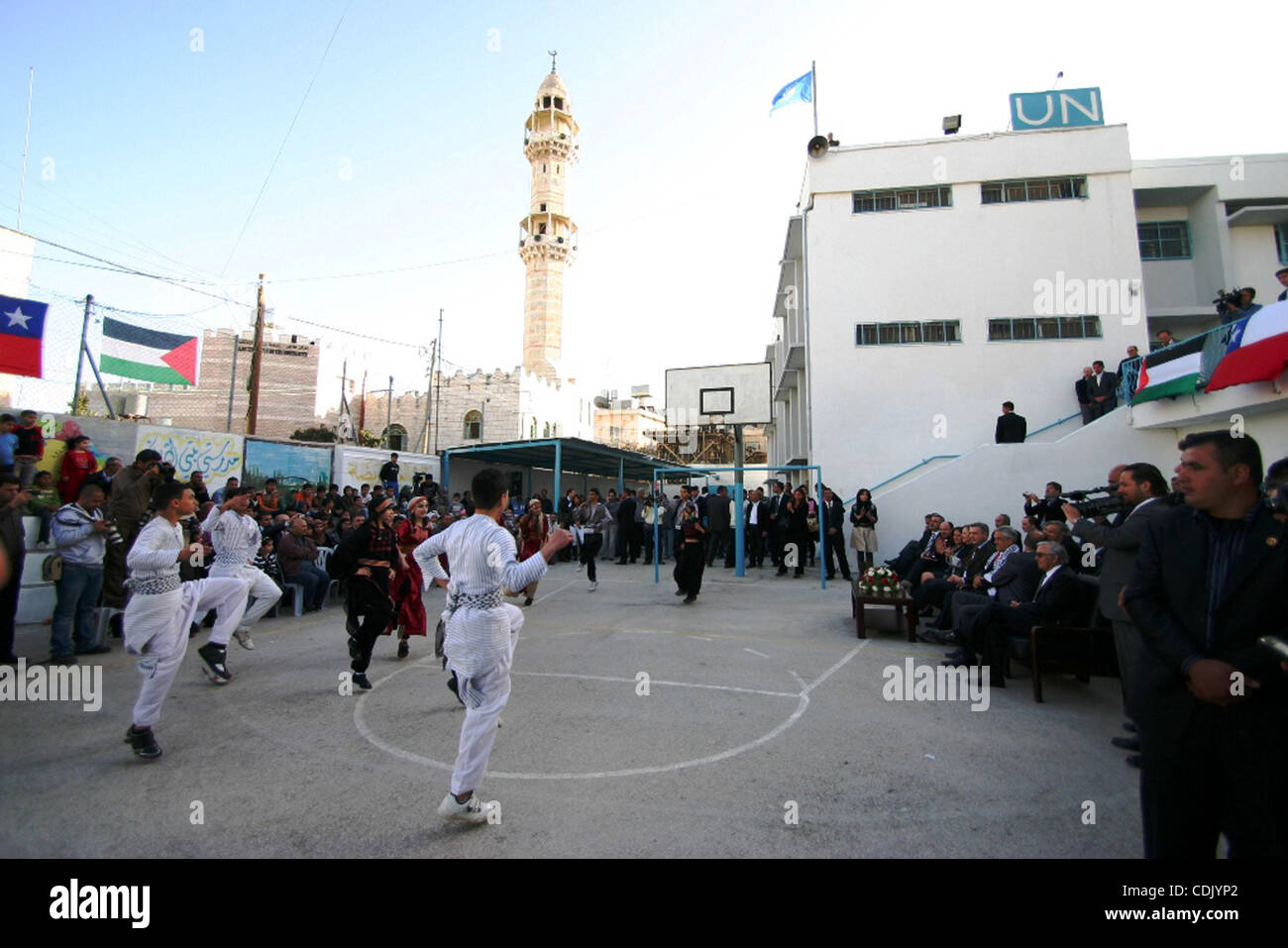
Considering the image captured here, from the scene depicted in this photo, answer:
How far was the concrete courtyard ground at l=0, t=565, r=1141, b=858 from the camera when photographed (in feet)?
10.7

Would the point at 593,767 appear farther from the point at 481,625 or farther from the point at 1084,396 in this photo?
the point at 1084,396

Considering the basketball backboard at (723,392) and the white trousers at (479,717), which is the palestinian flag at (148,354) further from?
the white trousers at (479,717)

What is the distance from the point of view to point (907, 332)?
18125mm

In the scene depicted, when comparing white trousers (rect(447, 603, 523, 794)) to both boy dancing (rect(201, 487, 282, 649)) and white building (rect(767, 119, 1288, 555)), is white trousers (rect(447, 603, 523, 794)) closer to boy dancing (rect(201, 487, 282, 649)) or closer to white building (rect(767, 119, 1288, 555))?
boy dancing (rect(201, 487, 282, 649))

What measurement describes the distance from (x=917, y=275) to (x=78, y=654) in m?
20.3

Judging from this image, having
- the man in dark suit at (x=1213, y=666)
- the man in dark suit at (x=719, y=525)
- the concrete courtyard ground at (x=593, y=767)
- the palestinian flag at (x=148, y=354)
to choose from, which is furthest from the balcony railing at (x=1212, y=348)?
the palestinian flag at (x=148, y=354)

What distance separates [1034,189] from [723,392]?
11002mm

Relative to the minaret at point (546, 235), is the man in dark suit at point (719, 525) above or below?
below

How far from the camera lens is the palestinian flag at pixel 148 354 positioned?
46.6 ft

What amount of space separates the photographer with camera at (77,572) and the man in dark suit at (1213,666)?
950 cm

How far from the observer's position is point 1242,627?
2338 mm

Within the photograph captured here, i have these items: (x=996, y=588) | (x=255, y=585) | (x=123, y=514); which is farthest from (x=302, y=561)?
(x=996, y=588)
